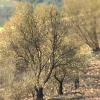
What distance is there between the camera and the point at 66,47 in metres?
40.6

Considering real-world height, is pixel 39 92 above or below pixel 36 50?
below

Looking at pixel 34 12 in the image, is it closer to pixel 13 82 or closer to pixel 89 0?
pixel 13 82

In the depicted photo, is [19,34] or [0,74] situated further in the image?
[0,74]

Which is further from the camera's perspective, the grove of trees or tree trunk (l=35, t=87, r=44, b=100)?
tree trunk (l=35, t=87, r=44, b=100)

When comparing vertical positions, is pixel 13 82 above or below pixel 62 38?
below

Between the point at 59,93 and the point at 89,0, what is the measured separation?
121ft

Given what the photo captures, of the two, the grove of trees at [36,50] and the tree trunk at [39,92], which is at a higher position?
the grove of trees at [36,50]

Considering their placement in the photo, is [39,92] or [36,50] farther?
[39,92]

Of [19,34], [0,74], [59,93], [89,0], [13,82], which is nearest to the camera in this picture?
[19,34]

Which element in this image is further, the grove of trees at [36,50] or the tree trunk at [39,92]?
the tree trunk at [39,92]

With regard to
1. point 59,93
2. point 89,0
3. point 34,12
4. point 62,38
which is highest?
point 89,0

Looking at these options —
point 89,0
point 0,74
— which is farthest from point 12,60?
point 89,0

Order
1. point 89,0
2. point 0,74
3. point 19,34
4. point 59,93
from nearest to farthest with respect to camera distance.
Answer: point 19,34 → point 59,93 → point 0,74 → point 89,0

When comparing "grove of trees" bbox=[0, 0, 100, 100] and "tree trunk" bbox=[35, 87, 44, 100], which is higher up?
"grove of trees" bbox=[0, 0, 100, 100]
